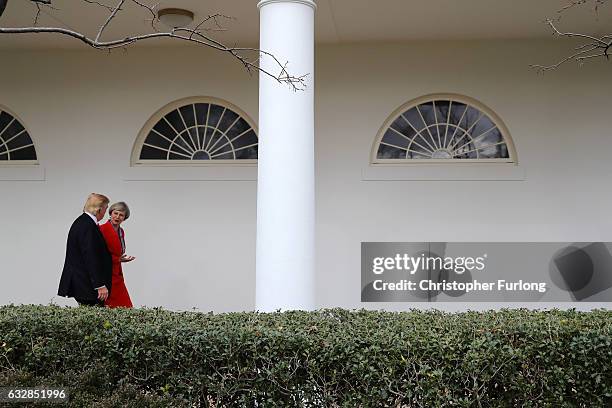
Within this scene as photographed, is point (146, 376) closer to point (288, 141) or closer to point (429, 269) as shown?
point (288, 141)

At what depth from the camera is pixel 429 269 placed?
32.8ft

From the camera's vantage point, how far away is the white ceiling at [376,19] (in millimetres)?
8609

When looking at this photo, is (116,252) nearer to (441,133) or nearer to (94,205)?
(94,205)

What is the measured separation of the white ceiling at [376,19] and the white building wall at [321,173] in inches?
16.1

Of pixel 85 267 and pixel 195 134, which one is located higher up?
pixel 195 134

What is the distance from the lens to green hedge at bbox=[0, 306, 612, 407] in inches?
176

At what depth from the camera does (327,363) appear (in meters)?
4.56

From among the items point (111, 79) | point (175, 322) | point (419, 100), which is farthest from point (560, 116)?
point (175, 322)

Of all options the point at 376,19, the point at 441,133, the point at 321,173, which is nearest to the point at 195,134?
the point at 321,173

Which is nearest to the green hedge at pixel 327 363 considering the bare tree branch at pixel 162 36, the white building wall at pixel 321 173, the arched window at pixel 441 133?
the bare tree branch at pixel 162 36

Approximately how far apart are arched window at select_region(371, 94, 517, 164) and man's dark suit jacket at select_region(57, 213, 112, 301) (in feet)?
13.5

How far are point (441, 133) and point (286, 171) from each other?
168 inches

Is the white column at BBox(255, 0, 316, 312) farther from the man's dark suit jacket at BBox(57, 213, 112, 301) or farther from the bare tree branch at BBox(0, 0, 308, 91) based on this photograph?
the man's dark suit jacket at BBox(57, 213, 112, 301)

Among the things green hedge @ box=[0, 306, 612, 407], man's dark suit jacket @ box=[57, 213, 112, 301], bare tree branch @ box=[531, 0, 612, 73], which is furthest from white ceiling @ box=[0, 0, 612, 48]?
green hedge @ box=[0, 306, 612, 407]
